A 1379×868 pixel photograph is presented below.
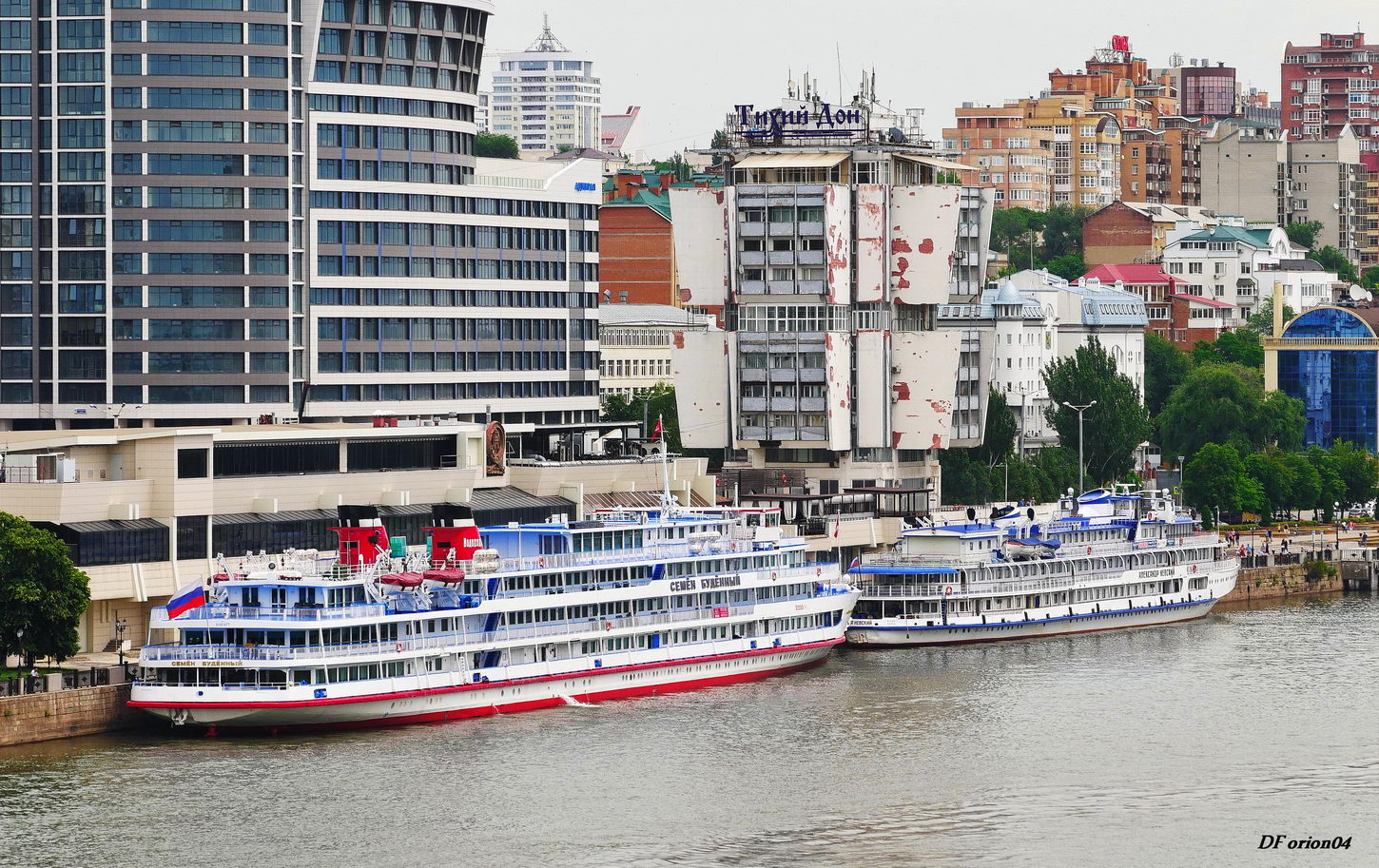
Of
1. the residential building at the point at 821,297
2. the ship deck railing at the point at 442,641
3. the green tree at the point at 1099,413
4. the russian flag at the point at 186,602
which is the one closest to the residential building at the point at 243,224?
the residential building at the point at 821,297

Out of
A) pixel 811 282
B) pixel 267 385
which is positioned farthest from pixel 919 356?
pixel 267 385

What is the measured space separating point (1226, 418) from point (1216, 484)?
19.6m

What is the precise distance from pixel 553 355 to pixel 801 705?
56.4 metres

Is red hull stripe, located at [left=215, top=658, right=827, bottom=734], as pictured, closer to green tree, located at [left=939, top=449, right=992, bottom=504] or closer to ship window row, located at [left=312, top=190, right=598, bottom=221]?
green tree, located at [left=939, top=449, right=992, bottom=504]

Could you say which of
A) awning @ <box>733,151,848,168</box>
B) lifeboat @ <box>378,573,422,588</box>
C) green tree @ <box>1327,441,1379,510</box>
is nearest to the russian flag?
lifeboat @ <box>378,573,422,588</box>

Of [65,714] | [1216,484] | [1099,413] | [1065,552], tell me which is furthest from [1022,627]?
[1099,413]

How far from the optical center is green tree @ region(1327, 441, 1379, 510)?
A: 176625 millimetres

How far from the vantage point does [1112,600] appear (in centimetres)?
12950

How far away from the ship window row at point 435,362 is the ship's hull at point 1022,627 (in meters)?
36.2

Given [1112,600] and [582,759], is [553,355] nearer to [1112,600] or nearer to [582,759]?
[1112,600]

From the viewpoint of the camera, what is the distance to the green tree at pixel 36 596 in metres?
92.8

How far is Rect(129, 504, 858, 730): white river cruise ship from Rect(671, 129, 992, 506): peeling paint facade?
2874 cm

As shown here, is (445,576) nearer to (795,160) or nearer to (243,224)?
(243,224)

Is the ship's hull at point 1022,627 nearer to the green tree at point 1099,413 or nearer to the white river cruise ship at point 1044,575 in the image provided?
the white river cruise ship at point 1044,575
